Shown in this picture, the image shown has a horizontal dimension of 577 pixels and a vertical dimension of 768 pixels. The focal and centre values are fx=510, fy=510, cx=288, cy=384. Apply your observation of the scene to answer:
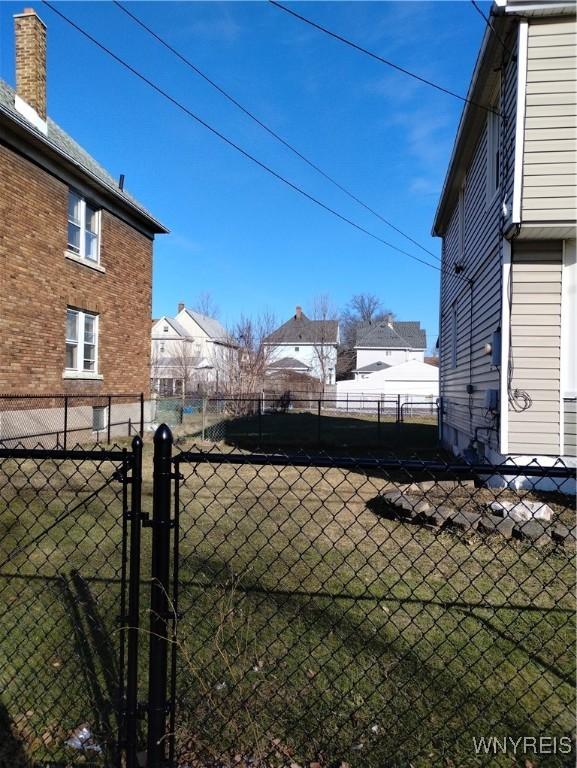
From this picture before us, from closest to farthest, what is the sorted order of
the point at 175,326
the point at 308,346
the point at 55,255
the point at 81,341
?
the point at 55,255
the point at 81,341
the point at 175,326
the point at 308,346

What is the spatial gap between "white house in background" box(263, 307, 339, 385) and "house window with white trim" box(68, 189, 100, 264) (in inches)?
1214

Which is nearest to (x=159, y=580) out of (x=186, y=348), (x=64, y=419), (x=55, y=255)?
(x=64, y=419)

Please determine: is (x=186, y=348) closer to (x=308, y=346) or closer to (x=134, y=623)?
(x=308, y=346)

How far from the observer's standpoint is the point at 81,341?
13.0m

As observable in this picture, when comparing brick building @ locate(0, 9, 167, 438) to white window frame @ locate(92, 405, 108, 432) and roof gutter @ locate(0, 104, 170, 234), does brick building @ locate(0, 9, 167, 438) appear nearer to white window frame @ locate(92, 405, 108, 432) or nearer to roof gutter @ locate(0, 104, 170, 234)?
roof gutter @ locate(0, 104, 170, 234)

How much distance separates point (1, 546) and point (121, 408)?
10.2m

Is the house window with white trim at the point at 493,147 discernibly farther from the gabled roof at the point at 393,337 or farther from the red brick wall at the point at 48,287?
the gabled roof at the point at 393,337

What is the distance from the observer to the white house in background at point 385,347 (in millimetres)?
49594

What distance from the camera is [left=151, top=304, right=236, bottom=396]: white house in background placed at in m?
38.8

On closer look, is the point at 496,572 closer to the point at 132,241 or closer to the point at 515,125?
the point at 515,125

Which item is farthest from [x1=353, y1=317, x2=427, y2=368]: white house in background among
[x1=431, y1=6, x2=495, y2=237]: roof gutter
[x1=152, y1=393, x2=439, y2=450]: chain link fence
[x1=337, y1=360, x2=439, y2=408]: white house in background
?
[x1=431, y1=6, x2=495, y2=237]: roof gutter

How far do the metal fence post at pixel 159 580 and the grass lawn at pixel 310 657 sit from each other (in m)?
0.18

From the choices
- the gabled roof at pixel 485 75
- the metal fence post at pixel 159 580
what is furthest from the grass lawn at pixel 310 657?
the gabled roof at pixel 485 75

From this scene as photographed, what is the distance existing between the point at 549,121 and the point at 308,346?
45160 millimetres
